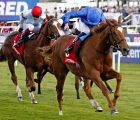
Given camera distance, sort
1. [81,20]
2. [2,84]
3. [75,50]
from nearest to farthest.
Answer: [75,50] < [81,20] < [2,84]

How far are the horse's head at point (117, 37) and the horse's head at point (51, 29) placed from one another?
2.92 metres

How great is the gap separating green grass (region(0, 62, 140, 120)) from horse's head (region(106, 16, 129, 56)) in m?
1.28

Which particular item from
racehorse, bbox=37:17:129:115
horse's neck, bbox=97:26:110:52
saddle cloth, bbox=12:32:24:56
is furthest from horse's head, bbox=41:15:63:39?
horse's neck, bbox=97:26:110:52

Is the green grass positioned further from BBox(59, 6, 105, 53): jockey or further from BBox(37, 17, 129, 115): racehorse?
BBox(59, 6, 105, 53): jockey

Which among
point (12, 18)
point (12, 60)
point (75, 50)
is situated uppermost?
point (75, 50)

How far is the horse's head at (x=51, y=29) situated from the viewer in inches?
493

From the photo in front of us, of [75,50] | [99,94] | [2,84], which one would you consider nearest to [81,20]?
[75,50]

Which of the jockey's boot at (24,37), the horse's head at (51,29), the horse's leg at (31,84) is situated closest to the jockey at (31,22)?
the jockey's boot at (24,37)

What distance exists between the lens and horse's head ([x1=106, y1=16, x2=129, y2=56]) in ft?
30.2

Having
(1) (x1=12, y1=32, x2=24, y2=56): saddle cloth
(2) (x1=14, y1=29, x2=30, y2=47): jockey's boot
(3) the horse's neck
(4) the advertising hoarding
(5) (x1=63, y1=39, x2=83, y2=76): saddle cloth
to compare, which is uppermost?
(3) the horse's neck

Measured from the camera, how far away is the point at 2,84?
53.4 feet

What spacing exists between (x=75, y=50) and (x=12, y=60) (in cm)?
398

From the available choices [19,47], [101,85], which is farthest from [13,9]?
[101,85]

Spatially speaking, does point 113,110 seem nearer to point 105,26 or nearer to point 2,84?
point 105,26
